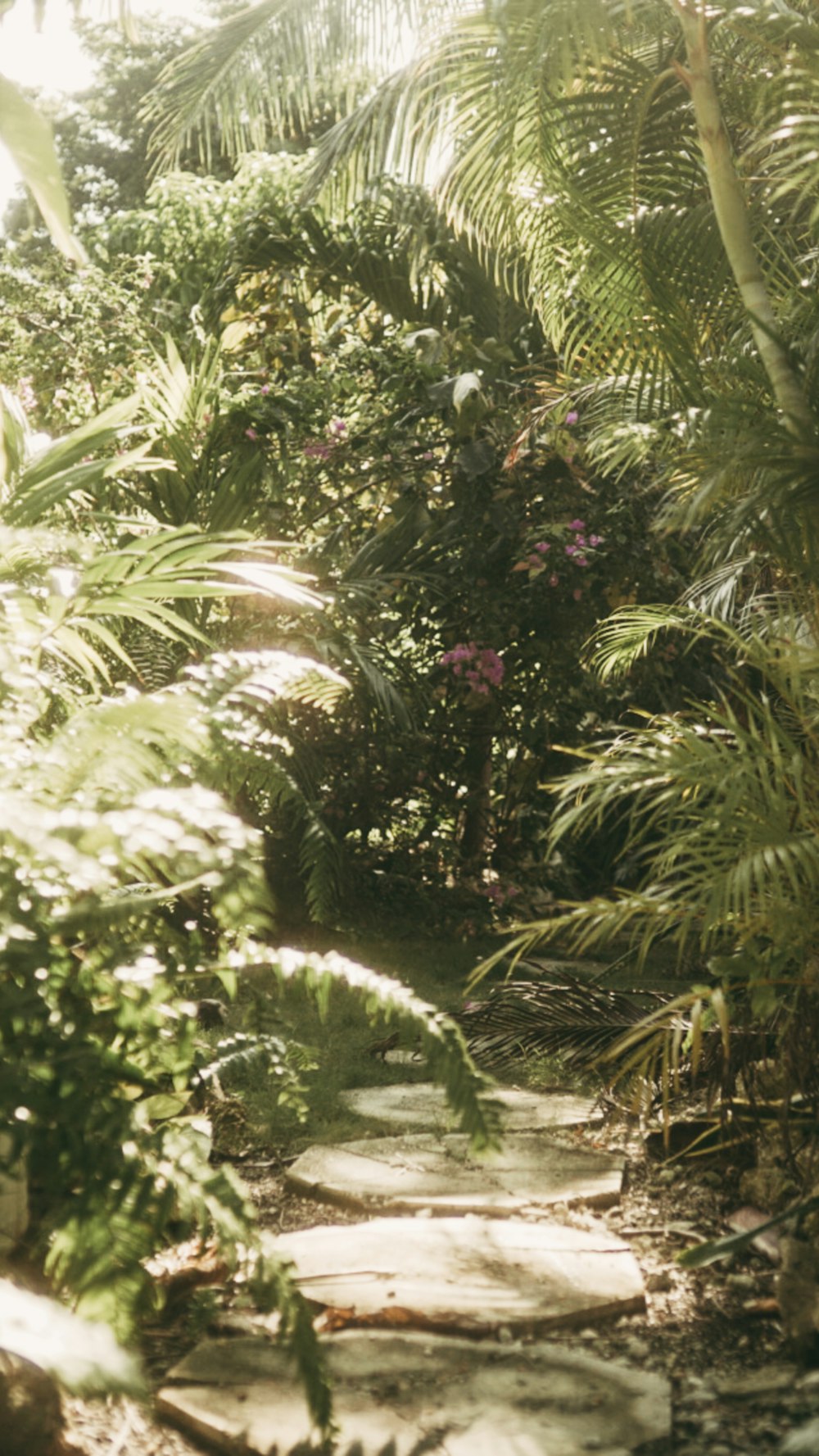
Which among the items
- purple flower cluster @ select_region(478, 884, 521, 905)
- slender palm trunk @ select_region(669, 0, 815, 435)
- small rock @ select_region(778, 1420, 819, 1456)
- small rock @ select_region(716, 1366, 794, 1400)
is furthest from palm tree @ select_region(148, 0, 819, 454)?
purple flower cluster @ select_region(478, 884, 521, 905)

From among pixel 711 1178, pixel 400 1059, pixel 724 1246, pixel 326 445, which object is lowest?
pixel 400 1059

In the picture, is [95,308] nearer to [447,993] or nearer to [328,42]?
[328,42]

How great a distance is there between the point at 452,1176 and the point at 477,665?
3.03 meters

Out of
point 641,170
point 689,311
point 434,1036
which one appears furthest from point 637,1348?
point 641,170

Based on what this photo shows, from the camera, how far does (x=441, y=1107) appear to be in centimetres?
344

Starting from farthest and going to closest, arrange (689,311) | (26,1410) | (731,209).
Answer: (689,311), (731,209), (26,1410)

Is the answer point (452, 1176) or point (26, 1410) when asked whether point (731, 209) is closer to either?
point (452, 1176)

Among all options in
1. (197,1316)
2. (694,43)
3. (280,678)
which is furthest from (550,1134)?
(694,43)

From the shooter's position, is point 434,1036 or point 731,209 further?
point 731,209

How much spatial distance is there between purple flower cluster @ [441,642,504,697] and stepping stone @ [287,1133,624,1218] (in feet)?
8.98

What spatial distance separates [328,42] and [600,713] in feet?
9.70

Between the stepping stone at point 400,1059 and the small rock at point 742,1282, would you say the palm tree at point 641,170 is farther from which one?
the stepping stone at point 400,1059

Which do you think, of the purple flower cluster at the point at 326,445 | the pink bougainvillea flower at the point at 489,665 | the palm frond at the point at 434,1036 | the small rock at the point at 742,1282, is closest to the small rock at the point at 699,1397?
the small rock at the point at 742,1282

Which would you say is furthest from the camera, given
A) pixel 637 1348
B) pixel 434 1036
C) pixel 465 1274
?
pixel 465 1274
